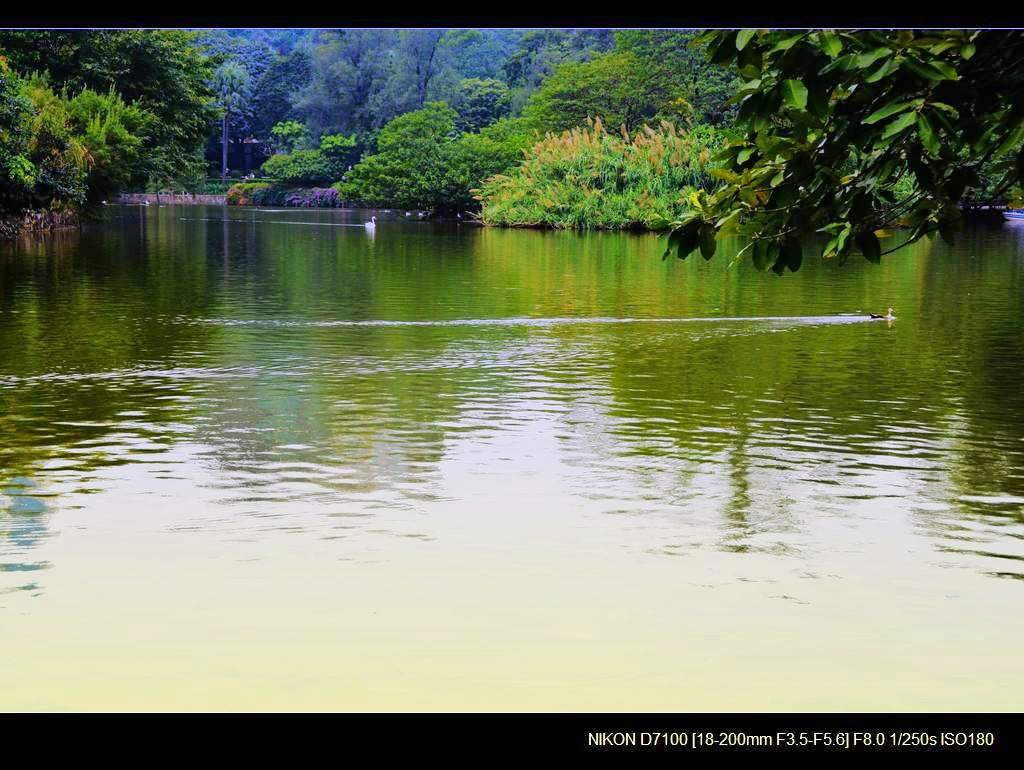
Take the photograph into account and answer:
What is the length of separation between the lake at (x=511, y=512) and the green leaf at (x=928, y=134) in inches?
60.8

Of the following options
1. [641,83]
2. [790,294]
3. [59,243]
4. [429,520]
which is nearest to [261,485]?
[429,520]

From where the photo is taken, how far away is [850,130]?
4254 mm

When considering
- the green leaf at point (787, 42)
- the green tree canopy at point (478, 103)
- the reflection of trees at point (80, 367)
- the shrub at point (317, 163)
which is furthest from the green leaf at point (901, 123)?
the shrub at point (317, 163)

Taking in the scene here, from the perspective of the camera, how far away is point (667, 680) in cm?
427

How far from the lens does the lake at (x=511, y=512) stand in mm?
4344

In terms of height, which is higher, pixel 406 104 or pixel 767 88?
pixel 406 104

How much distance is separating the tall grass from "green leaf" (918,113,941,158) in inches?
1353

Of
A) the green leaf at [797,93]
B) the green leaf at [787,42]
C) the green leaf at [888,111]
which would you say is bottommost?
the green leaf at [888,111]

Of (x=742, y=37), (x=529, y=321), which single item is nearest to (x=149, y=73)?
(x=529, y=321)

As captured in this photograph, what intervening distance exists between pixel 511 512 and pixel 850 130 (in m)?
2.89

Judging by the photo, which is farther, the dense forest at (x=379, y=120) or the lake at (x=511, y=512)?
the dense forest at (x=379, y=120)

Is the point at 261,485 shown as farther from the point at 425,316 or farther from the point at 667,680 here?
the point at 425,316

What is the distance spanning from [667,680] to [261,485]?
3.38 meters

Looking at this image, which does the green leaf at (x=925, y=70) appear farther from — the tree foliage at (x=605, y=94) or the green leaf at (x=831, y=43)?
the tree foliage at (x=605, y=94)
